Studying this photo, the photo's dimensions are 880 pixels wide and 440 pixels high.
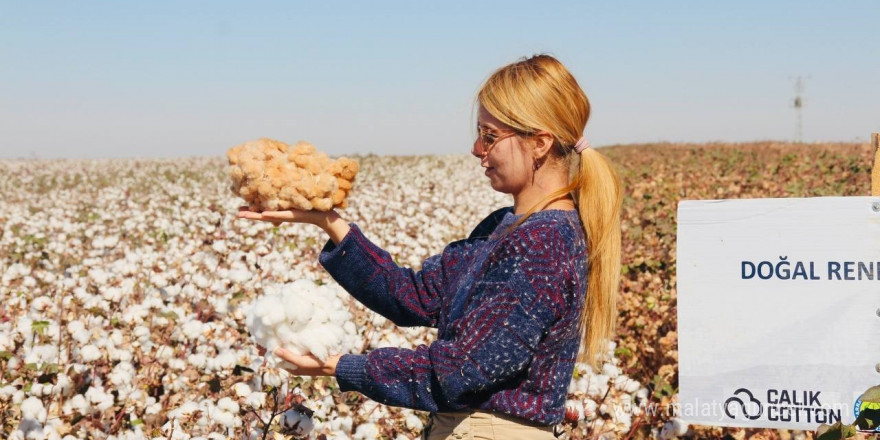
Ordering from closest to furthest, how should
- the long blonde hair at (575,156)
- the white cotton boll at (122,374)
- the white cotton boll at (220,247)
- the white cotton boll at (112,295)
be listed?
the long blonde hair at (575,156) → the white cotton boll at (122,374) → the white cotton boll at (112,295) → the white cotton boll at (220,247)

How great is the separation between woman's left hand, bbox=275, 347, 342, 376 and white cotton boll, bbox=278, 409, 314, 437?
644 millimetres

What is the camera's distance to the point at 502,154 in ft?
7.38

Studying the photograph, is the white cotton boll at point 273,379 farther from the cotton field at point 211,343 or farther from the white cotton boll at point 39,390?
the white cotton boll at point 39,390

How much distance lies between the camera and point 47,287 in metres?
5.78

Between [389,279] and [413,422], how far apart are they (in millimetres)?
1068

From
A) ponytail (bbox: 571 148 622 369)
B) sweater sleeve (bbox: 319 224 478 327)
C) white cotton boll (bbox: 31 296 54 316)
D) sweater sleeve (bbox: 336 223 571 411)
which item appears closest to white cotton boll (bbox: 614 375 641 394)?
sweater sleeve (bbox: 319 224 478 327)

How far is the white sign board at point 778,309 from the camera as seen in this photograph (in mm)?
2775

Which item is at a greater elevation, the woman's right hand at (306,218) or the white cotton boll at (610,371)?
the woman's right hand at (306,218)

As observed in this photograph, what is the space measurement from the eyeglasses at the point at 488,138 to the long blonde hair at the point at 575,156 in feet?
0.11

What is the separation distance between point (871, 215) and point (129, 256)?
4.65m

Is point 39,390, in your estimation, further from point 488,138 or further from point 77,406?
point 488,138

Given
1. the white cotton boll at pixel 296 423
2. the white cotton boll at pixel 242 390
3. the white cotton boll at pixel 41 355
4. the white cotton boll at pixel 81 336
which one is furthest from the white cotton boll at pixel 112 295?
the white cotton boll at pixel 296 423

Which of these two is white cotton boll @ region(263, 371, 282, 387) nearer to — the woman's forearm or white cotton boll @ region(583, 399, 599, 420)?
the woman's forearm

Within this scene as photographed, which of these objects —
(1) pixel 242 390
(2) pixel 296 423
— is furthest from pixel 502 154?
(1) pixel 242 390
